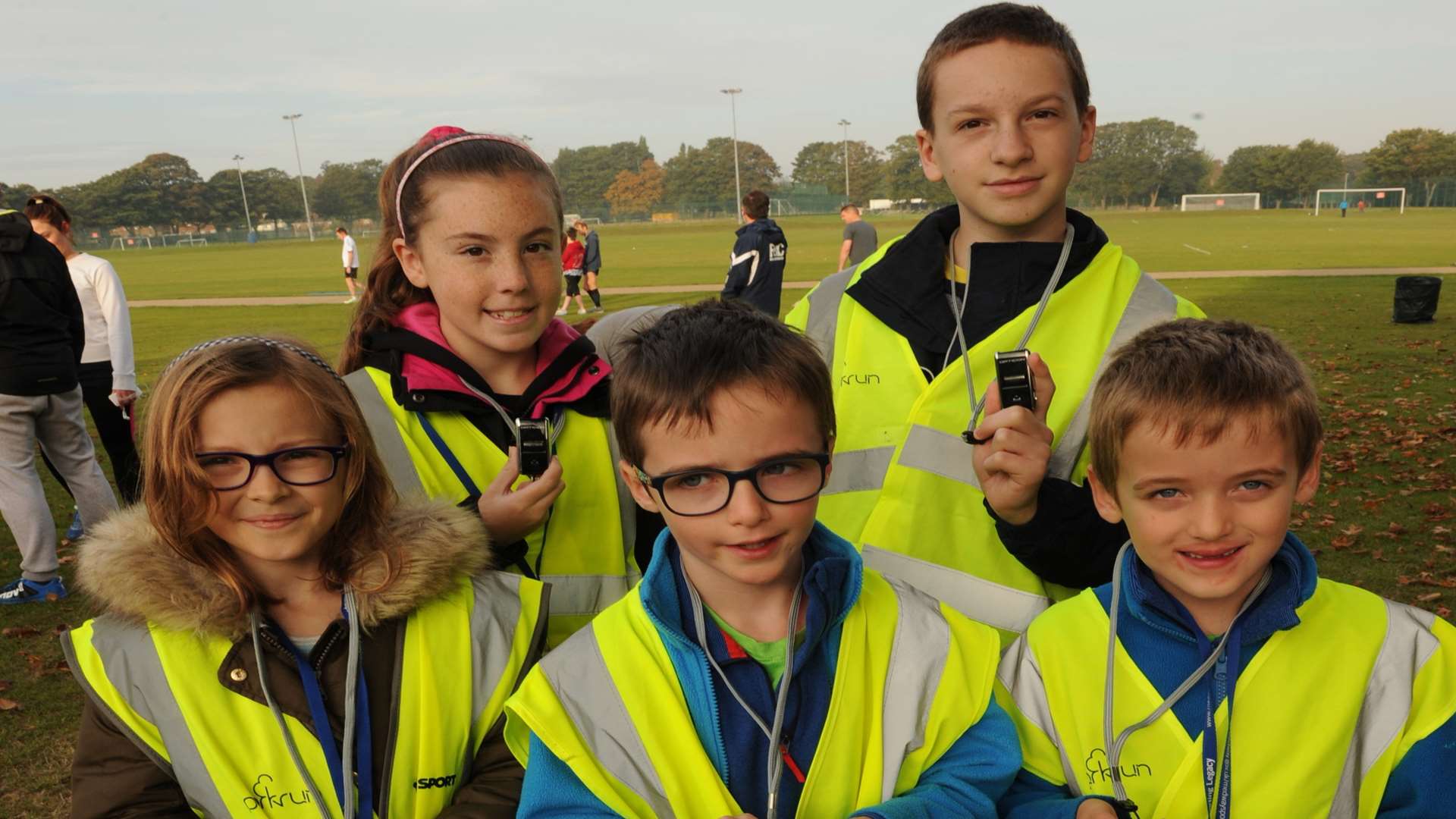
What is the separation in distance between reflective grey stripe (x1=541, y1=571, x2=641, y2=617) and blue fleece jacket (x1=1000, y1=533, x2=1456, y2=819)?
1.13 metres

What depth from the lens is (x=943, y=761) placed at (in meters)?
2.03

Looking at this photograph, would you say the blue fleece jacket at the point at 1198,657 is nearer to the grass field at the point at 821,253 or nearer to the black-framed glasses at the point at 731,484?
the black-framed glasses at the point at 731,484

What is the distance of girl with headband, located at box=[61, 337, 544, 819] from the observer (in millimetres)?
2096

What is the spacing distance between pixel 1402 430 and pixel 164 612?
1071cm

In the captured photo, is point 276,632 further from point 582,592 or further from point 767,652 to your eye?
point 767,652

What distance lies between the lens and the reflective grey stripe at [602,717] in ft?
6.37

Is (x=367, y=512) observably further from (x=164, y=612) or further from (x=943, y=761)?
(x=943, y=761)

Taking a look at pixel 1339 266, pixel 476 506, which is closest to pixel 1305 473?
pixel 476 506

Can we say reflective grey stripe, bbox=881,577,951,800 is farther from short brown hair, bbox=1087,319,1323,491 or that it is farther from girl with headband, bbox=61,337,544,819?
girl with headband, bbox=61,337,544,819

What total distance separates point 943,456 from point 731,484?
768mm

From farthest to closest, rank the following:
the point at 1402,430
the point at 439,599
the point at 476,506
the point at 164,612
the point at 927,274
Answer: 1. the point at 1402,430
2. the point at 927,274
3. the point at 476,506
4. the point at 439,599
5. the point at 164,612

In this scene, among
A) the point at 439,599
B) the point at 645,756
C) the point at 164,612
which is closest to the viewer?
the point at 645,756

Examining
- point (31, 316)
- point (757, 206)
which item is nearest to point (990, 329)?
point (31, 316)

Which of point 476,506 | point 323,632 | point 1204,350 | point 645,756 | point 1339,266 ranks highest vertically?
point 1204,350
